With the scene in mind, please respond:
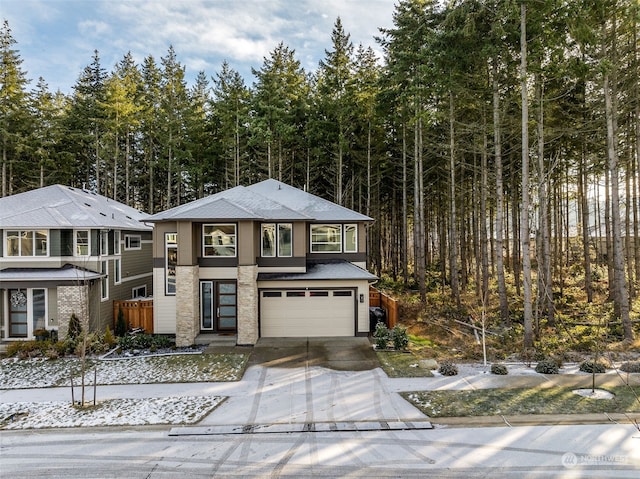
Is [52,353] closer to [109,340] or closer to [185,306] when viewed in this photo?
[109,340]

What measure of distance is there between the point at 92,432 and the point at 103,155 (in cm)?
2239

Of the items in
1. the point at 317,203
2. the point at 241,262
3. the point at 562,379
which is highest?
the point at 317,203

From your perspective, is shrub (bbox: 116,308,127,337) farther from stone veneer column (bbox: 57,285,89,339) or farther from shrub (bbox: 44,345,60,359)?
shrub (bbox: 44,345,60,359)

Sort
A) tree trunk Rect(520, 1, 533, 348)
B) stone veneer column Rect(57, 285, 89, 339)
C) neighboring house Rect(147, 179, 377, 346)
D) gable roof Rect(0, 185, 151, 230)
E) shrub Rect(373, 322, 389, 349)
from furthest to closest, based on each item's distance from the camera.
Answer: gable roof Rect(0, 185, 151, 230) → neighboring house Rect(147, 179, 377, 346) → stone veneer column Rect(57, 285, 89, 339) → shrub Rect(373, 322, 389, 349) → tree trunk Rect(520, 1, 533, 348)

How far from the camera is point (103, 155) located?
79.6ft

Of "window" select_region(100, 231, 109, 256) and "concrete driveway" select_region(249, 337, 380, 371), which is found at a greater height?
"window" select_region(100, 231, 109, 256)

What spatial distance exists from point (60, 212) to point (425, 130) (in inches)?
702

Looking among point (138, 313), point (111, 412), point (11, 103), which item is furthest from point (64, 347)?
point (11, 103)

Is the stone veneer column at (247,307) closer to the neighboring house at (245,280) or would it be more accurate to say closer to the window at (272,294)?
the neighboring house at (245,280)

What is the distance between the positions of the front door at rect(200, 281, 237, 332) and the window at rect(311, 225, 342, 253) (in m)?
4.21

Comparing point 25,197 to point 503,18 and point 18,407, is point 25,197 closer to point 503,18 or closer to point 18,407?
point 18,407

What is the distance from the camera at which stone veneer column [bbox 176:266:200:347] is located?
13078mm

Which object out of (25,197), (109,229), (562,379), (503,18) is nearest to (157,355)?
(109,229)

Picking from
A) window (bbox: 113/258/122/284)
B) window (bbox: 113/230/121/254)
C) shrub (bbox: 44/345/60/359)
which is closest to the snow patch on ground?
shrub (bbox: 44/345/60/359)
